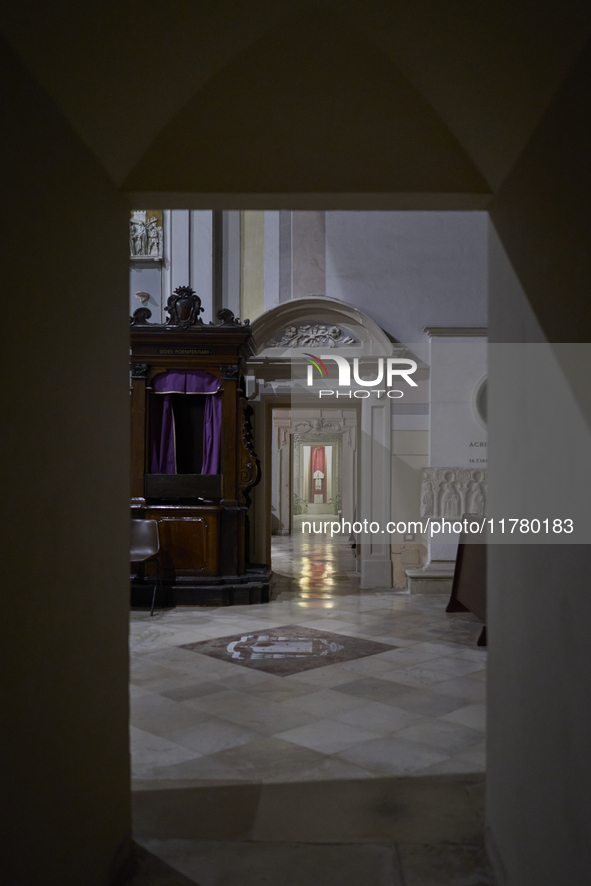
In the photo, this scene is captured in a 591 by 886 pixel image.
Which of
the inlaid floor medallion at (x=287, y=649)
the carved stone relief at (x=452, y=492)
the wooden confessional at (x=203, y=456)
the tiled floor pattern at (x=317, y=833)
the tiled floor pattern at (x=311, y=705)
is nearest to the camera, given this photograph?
the tiled floor pattern at (x=317, y=833)

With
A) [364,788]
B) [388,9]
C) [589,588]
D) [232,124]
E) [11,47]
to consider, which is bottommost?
[364,788]

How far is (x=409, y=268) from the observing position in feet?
28.3

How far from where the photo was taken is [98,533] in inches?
84.1

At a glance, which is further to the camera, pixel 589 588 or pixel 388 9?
pixel 388 9

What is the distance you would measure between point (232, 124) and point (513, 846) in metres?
2.33

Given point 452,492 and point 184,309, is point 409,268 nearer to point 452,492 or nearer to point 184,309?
point 452,492

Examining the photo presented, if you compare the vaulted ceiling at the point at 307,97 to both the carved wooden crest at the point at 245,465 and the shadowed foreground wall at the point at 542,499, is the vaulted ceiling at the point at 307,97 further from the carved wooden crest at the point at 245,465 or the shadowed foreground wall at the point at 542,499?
the carved wooden crest at the point at 245,465

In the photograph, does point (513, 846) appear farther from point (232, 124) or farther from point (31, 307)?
point (232, 124)

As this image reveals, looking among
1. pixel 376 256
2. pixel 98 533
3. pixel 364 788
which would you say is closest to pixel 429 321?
pixel 376 256

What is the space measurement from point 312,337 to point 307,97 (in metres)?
6.25

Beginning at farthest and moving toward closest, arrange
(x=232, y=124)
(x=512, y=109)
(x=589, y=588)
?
(x=232, y=124) < (x=512, y=109) < (x=589, y=588)

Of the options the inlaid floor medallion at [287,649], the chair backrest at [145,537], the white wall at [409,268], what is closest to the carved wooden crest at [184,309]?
the white wall at [409,268]

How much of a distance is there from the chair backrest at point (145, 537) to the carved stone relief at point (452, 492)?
3066mm

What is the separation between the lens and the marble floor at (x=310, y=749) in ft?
8.11
